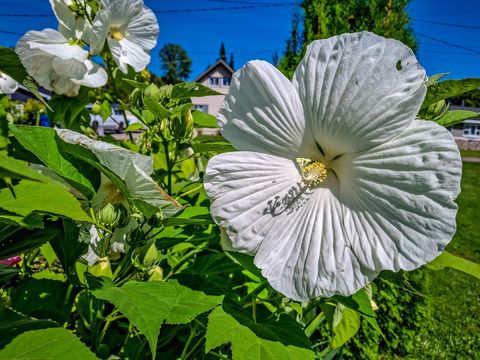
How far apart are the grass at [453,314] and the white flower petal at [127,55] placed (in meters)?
1.84

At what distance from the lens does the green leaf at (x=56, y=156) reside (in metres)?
0.70

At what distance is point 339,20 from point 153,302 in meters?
2.13

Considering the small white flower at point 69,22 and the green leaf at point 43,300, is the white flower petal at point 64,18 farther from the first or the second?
the green leaf at point 43,300

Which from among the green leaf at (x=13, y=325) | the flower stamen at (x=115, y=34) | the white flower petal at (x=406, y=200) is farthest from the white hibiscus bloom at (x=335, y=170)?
the flower stamen at (x=115, y=34)

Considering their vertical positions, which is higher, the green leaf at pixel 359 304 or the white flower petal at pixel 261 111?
the white flower petal at pixel 261 111

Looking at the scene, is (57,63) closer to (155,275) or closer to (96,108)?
(96,108)

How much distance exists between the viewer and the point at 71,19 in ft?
4.57

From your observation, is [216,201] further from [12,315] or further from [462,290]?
[462,290]

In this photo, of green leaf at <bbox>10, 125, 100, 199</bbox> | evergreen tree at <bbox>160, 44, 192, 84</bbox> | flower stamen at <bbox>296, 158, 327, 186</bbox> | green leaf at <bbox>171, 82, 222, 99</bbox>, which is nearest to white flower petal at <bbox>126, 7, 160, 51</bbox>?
green leaf at <bbox>171, 82, 222, 99</bbox>

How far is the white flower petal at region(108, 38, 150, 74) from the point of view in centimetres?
135

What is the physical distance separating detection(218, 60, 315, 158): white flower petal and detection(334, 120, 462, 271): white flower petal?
15 centimetres

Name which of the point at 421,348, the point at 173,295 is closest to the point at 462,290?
the point at 421,348

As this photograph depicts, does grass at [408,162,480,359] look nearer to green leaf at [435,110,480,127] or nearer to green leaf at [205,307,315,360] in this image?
green leaf at [435,110,480,127]

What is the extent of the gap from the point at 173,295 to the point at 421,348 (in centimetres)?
298
